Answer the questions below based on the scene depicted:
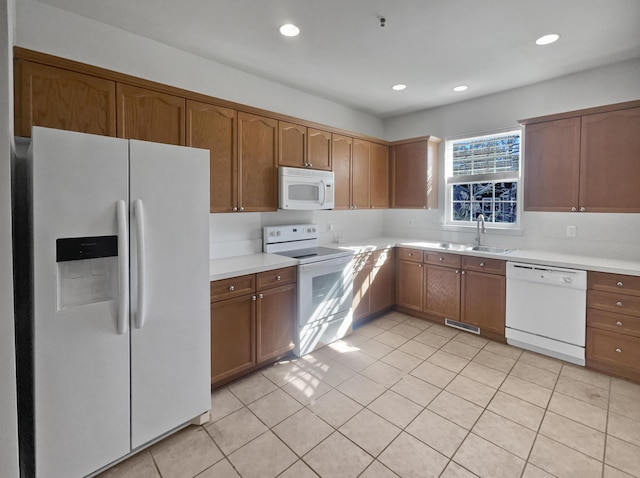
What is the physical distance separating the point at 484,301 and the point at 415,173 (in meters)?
1.83

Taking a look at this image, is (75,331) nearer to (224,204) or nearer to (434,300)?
(224,204)

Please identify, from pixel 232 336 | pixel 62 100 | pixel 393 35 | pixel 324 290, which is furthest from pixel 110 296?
pixel 393 35

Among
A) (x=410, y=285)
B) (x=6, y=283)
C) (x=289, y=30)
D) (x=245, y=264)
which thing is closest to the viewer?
(x=6, y=283)

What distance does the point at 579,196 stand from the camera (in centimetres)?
288

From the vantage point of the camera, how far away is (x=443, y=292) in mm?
3602

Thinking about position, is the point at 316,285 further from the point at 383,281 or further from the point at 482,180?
the point at 482,180

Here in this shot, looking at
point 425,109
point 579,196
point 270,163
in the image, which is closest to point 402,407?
point 270,163

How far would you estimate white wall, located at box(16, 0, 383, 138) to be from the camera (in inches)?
79.2

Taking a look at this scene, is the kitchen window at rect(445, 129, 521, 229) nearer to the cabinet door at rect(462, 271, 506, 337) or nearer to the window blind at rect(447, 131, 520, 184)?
the window blind at rect(447, 131, 520, 184)

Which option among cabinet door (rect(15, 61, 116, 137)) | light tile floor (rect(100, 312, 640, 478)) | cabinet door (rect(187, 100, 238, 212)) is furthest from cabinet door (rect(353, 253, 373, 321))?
cabinet door (rect(15, 61, 116, 137))

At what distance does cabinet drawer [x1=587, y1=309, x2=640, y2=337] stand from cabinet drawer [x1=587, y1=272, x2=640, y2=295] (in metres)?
0.20

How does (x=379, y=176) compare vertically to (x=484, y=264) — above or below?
above

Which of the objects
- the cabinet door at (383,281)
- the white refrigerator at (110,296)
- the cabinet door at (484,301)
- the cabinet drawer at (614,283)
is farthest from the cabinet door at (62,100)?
the cabinet drawer at (614,283)

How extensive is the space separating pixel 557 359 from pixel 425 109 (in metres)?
3.34
